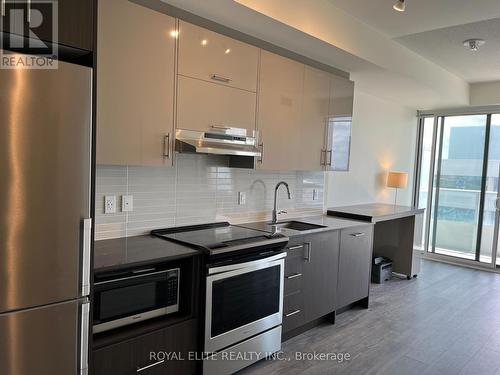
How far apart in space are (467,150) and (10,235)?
6.23 meters

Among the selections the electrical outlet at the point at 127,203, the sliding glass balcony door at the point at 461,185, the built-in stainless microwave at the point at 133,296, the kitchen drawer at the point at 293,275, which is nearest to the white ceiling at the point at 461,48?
the sliding glass balcony door at the point at 461,185

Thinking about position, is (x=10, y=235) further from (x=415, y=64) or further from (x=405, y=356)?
(x=415, y=64)

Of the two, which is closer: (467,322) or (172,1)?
(172,1)


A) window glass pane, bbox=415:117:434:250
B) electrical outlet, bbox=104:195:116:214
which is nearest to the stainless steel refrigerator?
electrical outlet, bbox=104:195:116:214

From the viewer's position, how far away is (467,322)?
356cm

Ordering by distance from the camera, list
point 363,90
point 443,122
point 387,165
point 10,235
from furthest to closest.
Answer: point 443,122, point 387,165, point 363,90, point 10,235

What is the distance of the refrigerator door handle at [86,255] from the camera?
156 centimetres

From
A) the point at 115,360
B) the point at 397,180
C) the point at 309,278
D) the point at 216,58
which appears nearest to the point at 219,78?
the point at 216,58

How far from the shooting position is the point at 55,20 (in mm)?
1469

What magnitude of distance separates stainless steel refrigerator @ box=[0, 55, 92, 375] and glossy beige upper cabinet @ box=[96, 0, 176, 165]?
21.2 inches

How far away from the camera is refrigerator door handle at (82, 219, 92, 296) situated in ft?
5.13

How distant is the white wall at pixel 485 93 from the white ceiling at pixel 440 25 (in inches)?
35.5

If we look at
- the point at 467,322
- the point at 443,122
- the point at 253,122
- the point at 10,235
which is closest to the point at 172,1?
the point at 253,122

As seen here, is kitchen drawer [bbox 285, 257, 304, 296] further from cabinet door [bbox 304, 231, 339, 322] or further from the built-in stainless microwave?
the built-in stainless microwave
